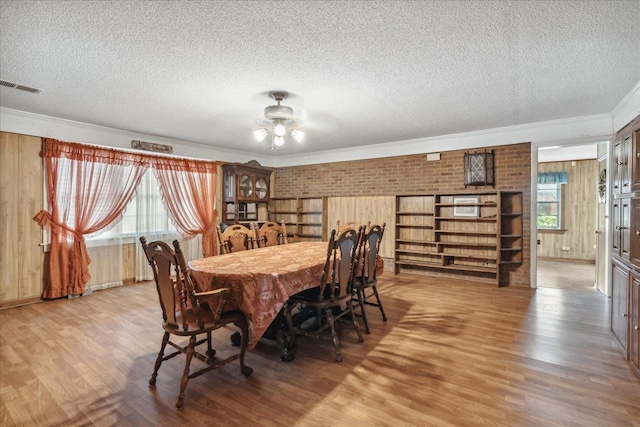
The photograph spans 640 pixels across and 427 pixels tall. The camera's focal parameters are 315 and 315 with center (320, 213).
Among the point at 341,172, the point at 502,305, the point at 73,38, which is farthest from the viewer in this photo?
the point at 341,172

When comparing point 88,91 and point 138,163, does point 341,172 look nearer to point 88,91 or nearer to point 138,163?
point 138,163

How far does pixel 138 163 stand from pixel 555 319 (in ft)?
19.8

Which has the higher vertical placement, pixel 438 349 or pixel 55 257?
pixel 55 257

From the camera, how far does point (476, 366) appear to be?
2.40 metres

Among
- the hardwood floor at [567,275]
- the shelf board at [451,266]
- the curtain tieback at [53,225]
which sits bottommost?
the hardwood floor at [567,275]

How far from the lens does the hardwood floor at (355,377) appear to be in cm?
186

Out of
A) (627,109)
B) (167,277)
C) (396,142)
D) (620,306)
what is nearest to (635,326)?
(620,306)

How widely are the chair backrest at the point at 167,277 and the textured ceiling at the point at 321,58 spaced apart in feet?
4.81

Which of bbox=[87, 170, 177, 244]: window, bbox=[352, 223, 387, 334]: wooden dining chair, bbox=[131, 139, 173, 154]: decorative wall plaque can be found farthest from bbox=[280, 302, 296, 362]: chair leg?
bbox=[131, 139, 173, 154]: decorative wall plaque

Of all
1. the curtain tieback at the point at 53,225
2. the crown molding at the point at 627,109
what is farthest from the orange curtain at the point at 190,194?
the crown molding at the point at 627,109

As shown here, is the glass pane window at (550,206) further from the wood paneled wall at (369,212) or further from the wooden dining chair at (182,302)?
the wooden dining chair at (182,302)

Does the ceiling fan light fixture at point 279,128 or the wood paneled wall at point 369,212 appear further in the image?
the wood paneled wall at point 369,212

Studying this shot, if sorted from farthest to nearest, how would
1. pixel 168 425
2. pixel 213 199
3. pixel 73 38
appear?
pixel 213 199 < pixel 73 38 < pixel 168 425

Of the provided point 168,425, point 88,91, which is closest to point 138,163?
point 88,91
